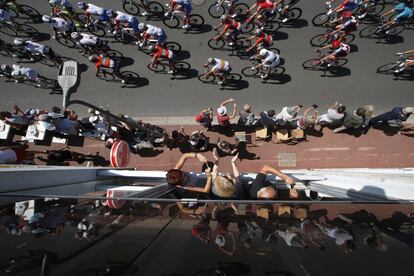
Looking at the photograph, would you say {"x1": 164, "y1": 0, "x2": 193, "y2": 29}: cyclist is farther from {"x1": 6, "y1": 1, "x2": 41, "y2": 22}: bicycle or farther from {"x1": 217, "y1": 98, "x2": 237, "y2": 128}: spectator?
{"x1": 6, "y1": 1, "x2": 41, "y2": 22}: bicycle

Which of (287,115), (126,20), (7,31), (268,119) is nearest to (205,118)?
(268,119)

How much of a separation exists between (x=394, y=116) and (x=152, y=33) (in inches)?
395

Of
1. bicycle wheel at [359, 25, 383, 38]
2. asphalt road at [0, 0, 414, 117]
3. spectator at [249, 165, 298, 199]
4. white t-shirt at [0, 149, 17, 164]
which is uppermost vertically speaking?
bicycle wheel at [359, 25, 383, 38]

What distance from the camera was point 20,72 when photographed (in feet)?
39.8

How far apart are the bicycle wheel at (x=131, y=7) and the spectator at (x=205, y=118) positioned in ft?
22.0

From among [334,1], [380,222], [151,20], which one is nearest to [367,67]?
[334,1]

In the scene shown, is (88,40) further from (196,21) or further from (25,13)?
(196,21)

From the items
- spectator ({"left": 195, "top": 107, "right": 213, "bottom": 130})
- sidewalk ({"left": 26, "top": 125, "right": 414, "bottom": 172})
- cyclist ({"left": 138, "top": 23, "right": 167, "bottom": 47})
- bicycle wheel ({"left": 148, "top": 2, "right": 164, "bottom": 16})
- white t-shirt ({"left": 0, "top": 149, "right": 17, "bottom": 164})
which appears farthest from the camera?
bicycle wheel ({"left": 148, "top": 2, "right": 164, "bottom": 16})

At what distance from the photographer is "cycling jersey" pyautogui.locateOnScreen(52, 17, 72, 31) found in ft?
40.2

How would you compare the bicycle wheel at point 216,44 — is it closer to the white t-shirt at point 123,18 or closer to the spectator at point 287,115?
the white t-shirt at point 123,18

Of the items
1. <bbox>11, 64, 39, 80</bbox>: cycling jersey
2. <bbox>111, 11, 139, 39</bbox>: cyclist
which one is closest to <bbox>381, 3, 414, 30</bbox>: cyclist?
<bbox>111, 11, 139, 39</bbox>: cyclist

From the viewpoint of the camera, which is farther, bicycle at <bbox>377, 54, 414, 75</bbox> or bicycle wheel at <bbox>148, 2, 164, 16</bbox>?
bicycle wheel at <bbox>148, 2, 164, 16</bbox>

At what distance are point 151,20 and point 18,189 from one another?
38.2 feet

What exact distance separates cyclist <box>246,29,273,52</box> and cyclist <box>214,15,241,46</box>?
0.74 meters
